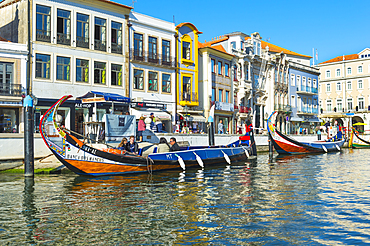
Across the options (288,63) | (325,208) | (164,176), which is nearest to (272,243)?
(325,208)

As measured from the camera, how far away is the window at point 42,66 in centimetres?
2789

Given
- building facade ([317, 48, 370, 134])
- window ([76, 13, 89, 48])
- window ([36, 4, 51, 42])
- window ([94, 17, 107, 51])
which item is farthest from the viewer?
building facade ([317, 48, 370, 134])

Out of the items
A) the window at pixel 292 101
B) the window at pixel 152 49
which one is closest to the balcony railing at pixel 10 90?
the window at pixel 152 49

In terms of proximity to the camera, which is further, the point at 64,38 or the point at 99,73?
the point at 99,73

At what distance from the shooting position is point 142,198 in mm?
12070

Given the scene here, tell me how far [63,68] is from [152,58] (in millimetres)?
9010

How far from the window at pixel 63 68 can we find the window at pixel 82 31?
1.69m

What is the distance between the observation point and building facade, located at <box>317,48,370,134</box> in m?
71.7

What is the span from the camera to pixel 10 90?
87.2 ft

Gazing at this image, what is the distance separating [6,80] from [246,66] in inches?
1245

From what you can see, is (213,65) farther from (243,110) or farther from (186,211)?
(186,211)

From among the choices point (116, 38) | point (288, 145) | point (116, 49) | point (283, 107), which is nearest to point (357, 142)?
point (283, 107)

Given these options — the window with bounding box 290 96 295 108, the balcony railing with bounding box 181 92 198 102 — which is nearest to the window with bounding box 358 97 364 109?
the window with bounding box 290 96 295 108

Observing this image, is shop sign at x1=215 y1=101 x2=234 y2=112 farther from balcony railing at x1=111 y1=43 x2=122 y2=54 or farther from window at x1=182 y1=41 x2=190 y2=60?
balcony railing at x1=111 y1=43 x2=122 y2=54
